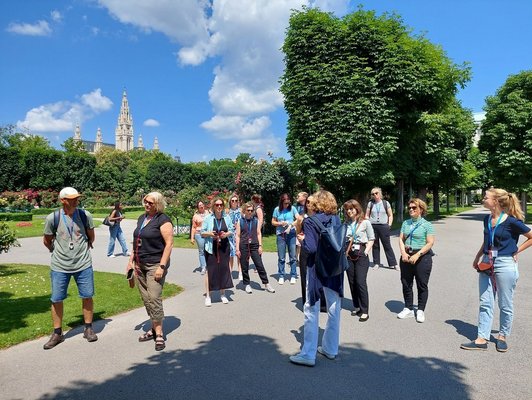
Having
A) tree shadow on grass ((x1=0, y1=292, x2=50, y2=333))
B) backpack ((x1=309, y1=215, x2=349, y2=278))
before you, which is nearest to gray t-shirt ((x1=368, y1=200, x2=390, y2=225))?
backpack ((x1=309, y1=215, x2=349, y2=278))

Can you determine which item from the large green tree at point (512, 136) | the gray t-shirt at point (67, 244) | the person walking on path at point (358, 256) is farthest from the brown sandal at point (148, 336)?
the large green tree at point (512, 136)

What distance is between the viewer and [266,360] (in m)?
4.36

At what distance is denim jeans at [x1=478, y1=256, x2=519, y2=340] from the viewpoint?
4.56 m

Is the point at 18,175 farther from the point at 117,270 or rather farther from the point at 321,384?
the point at 321,384

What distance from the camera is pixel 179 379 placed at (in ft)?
12.8

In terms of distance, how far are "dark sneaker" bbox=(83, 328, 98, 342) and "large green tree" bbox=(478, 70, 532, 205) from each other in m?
30.2

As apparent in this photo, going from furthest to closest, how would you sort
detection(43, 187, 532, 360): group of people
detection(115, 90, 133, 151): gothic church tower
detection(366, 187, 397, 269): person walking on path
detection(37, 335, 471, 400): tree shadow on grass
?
detection(115, 90, 133, 151): gothic church tower < detection(366, 187, 397, 269): person walking on path < detection(43, 187, 532, 360): group of people < detection(37, 335, 471, 400): tree shadow on grass

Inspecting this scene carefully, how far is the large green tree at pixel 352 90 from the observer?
16.2 metres

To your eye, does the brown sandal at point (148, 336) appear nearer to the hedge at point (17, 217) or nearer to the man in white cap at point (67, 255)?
the man in white cap at point (67, 255)

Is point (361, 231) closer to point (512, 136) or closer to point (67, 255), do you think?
point (67, 255)

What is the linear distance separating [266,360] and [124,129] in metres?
192

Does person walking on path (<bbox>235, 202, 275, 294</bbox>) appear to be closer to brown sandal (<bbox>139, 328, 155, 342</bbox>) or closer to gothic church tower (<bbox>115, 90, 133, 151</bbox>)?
brown sandal (<bbox>139, 328, 155, 342</bbox>)

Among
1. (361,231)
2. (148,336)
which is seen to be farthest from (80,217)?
(361,231)

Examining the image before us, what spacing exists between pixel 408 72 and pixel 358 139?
11.5 ft
